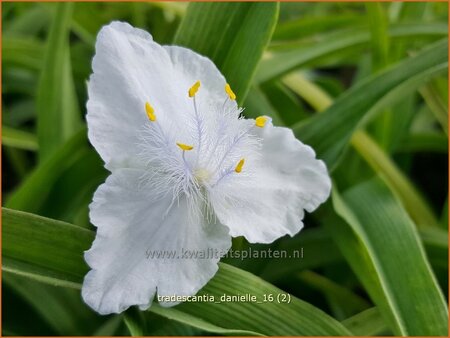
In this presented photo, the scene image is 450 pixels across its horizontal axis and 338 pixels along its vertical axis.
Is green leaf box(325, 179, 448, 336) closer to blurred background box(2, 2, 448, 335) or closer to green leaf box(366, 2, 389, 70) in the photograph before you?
blurred background box(2, 2, 448, 335)

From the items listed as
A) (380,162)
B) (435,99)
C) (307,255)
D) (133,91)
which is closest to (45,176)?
(133,91)

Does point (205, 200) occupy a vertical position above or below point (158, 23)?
above

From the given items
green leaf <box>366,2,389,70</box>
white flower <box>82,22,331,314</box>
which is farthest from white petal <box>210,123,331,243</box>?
green leaf <box>366,2,389,70</box>

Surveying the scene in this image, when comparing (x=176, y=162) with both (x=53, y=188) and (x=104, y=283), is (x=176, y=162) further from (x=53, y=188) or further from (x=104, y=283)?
(x=53, y=188)

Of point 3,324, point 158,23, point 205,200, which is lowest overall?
point 3,324

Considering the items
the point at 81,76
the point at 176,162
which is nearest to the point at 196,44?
the point at 176,162

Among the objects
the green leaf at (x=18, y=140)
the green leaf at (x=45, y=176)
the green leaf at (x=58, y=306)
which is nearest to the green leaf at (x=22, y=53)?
the green leaf at (x=18, y=140)

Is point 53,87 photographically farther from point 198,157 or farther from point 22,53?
point 198,157
